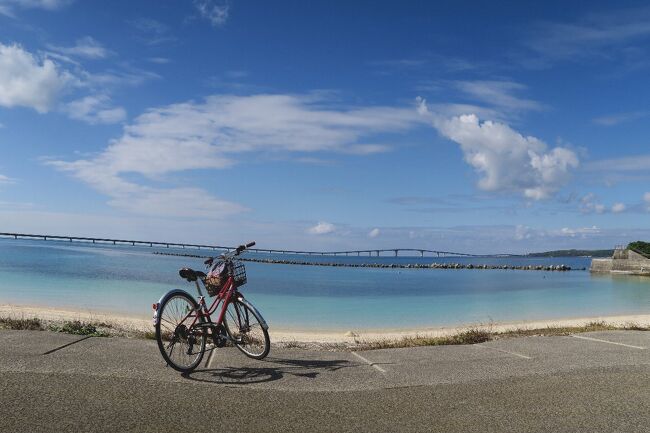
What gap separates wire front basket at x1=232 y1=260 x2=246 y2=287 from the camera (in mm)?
6688

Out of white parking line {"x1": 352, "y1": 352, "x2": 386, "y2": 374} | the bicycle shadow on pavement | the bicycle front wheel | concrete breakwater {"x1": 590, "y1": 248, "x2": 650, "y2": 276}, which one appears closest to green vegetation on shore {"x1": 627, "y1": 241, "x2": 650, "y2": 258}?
concrete breakwater {"x1": 590, "y1": 248, "x2": 650, "y2": 276}

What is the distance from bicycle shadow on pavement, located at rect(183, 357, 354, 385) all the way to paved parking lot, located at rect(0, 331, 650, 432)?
0.01 meters

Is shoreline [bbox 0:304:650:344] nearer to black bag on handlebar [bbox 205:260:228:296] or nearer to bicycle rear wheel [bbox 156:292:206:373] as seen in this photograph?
black bag on handlebar [bbox 205:260:228:296]

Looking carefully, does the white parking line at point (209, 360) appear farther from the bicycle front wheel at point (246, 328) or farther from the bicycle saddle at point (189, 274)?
the bicycle saddle at point (189, 274)

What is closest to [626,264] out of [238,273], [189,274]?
[238,273]

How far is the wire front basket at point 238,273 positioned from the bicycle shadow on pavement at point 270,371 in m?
1.03

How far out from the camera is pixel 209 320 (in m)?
6.31

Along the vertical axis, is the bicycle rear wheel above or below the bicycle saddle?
below

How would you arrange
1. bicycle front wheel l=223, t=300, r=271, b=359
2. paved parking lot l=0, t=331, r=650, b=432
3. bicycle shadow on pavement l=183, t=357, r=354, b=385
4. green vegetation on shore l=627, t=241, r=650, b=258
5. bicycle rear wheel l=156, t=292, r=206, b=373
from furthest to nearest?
green vegetation on shore l=627, t=241, r=650, b=258 → bicycle front wheel l=223, t=300, r=271, b=359 → bicycle rear wheel l=156, t=292, r=206, b=373 → bicycle shadow on pavement l=183, t=357, r=354, b=385 → paved parking lot l=0, t=331, r=650, b=432

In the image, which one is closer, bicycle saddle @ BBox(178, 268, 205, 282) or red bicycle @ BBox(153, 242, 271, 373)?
red bicycle @ BBox(153, 242, 271, 373)

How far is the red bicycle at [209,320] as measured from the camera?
19.1ft

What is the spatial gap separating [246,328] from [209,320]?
522 mm

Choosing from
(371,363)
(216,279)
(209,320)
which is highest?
(216,279)

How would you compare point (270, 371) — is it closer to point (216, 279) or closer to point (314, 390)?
point (314, 390)
